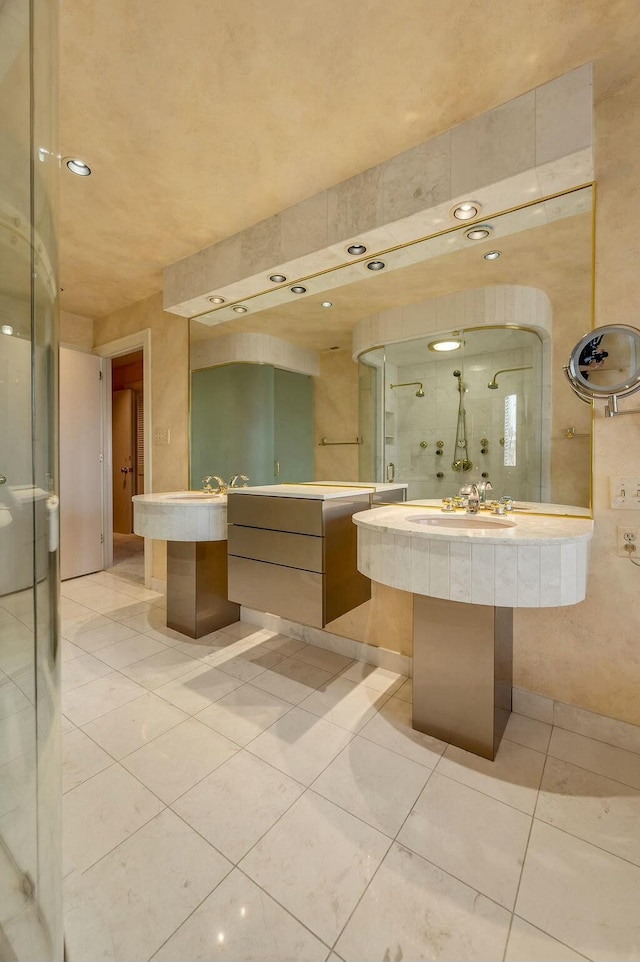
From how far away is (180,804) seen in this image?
4.26 feet

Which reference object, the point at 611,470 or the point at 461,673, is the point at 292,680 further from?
the point at 611,470

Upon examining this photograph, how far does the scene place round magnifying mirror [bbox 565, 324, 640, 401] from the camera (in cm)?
147

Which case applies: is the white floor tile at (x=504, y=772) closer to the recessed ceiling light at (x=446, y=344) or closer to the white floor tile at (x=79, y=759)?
the white floor tile at (x=79, y=759)

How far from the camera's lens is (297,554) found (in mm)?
1891

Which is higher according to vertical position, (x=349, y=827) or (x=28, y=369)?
(x=28, y=369)

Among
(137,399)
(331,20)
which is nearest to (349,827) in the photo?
(331,20)

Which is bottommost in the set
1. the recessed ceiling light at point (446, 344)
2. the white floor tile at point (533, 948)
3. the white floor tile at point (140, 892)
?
the white floor tile at point (533, 948)

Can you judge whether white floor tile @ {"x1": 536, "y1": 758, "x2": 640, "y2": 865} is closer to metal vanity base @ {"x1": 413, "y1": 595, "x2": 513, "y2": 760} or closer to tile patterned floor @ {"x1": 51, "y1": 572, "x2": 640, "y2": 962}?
tile patterned floor @ {"x1": 51, "y1": 572, "x2": 640, "y2": 962}

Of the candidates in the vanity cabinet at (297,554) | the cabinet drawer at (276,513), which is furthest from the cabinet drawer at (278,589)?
the cabinet drawer at (276,513)

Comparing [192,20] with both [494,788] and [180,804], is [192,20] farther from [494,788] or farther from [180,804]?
[494,788]

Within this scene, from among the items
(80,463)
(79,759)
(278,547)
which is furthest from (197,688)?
(80,463)

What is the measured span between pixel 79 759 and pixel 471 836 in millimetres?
1343

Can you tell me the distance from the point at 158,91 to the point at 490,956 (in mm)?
2704

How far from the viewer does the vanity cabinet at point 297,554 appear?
184 cm
